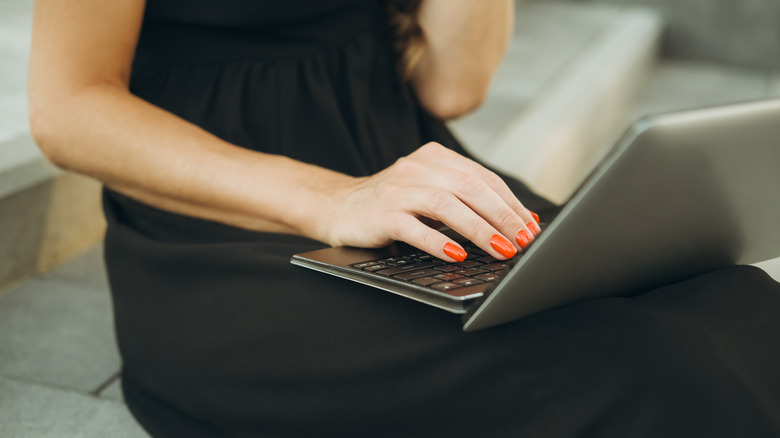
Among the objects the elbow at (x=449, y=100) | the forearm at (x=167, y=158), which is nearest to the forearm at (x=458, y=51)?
the elbow at (x=449, y=100)

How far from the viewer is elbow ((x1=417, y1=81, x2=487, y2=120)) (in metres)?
1.15

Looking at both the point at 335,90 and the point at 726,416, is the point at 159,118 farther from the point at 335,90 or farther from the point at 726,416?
the point at 726,416

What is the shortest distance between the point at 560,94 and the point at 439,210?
217 cm

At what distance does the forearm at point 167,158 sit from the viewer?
771mm

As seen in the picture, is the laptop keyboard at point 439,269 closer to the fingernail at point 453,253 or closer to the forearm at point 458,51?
the fingernail at point 453,253

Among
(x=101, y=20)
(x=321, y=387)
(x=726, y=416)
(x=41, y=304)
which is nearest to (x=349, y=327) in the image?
(x=321, y=387)

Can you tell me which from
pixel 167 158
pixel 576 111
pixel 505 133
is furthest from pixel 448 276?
pixel 576 111

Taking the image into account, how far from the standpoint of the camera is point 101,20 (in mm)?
786

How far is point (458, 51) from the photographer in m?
1.12

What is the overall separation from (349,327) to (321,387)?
0.07 m

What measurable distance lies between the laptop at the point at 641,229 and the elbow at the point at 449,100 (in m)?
0.56

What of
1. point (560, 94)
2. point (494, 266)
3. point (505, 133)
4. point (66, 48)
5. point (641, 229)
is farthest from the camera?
point (560, 94)

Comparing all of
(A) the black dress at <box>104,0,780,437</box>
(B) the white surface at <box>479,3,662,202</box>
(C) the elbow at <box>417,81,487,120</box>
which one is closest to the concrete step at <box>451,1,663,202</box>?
(B) the white surface at <box>479,3,662,202</box>

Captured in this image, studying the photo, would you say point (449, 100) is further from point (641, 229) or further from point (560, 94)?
point (560, 94)
